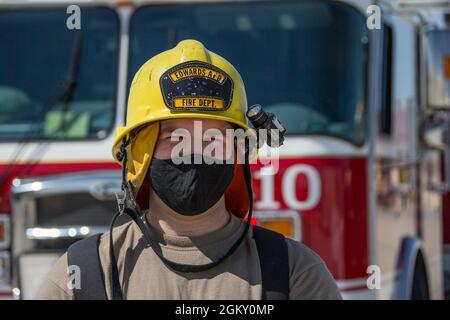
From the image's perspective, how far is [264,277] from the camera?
7.00 ft

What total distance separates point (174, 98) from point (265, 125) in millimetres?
238

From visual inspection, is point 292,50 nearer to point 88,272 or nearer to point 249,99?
point 249,99

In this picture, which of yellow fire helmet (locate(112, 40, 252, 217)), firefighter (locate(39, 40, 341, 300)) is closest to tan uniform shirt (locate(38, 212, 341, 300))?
firefighter (locate(39, 40, 341, 300))

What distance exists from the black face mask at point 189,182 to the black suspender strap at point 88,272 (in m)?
0.23

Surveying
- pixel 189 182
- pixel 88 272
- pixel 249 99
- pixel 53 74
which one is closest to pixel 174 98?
pixel 189 182

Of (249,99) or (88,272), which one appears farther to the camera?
(249,99)

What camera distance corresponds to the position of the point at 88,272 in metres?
2.13

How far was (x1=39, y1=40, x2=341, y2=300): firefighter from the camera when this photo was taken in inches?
84.0

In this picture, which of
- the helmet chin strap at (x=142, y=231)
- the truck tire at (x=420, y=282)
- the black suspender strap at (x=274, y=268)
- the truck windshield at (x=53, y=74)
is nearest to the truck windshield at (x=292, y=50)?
the truck windshield at (x=53, y=74)

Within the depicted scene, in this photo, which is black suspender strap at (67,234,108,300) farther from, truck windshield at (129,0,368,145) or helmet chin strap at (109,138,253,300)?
truck windshield at (129,0,368,145)

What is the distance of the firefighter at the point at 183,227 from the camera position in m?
2.13

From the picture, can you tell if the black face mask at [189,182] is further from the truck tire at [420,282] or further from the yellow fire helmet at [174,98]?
the truck tire at [420,282]

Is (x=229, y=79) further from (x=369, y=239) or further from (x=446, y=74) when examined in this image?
(x=446, y=74)
